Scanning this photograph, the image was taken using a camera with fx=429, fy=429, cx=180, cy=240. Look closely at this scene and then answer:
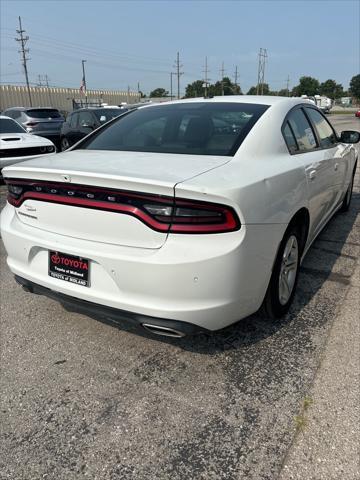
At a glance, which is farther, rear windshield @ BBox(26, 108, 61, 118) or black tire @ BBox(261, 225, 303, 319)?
rear windshield @ BBox(26, 108, 61, 118)

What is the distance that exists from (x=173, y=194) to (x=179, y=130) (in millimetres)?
1136

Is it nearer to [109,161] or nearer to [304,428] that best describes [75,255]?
[109,161]

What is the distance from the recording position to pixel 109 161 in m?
2.54

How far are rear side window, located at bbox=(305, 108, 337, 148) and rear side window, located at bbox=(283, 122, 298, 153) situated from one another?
0.76 metres

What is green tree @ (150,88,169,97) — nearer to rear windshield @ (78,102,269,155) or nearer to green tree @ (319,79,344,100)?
green tree @ (319,79,344,100)

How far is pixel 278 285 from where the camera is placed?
2.80 meters

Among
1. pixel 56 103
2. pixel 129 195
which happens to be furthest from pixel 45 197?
pixel 56 103

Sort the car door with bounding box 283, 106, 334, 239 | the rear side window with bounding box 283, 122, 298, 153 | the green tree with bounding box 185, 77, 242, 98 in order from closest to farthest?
1. the rear side window with bounding box 283, 122, 298, 153
2. the car door with bounding box 283, 106, 334, 239
3. the green tree with bounding box 185, 77, 242, 98

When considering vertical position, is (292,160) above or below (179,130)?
below

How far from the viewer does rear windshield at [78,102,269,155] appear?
2768 mm

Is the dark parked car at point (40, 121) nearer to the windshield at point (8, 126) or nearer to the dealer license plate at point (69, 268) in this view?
the windshield at point (8, 126)

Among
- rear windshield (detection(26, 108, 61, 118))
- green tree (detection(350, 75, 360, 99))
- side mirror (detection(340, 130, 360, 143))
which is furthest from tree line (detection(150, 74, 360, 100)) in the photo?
side mirror (detection(340, 130, 360, 143))

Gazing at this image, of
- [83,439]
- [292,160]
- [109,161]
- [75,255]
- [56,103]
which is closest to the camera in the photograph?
[83,439]

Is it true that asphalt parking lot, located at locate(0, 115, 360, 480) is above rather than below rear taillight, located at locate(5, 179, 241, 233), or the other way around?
below
